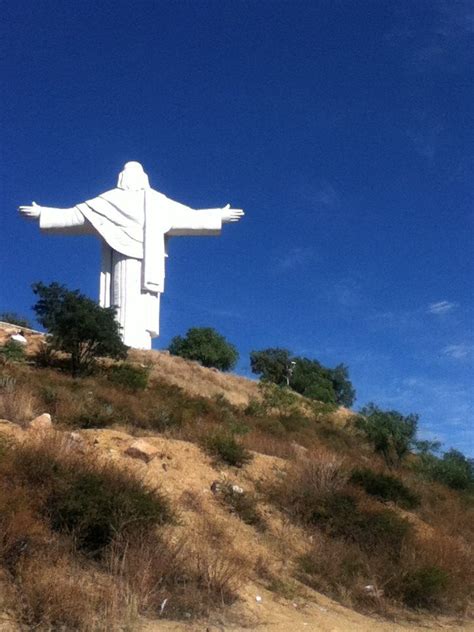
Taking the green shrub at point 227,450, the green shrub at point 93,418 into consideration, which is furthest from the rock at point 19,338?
the green shrub at point 227,450

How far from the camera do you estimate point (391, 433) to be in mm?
20062

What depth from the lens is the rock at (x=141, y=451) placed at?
29.2 ft

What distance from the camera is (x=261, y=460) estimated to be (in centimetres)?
1075

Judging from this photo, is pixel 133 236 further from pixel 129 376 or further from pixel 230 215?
pixel 129 376

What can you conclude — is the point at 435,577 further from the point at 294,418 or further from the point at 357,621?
the point at 294,418

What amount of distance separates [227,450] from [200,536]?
9.27 ft

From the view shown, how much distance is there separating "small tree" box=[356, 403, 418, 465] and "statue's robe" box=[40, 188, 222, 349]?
1210cm

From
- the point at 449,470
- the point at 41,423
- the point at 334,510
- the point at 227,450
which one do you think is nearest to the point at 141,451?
the point at 41,423

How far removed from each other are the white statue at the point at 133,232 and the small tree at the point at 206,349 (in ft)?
31.5

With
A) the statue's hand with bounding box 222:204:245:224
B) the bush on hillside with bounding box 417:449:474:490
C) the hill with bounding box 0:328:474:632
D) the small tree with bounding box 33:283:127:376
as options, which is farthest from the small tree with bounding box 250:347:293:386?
the hill with bounding box 0:328:474:632

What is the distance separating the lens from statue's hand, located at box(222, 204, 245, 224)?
3183cm

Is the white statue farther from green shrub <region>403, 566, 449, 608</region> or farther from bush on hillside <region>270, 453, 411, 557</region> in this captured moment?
green shrub <region>403, 566, 449, 608</region>

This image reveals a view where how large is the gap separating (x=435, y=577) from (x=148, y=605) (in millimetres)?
3514

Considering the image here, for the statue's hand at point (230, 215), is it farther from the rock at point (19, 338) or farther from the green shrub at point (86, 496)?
the green shrub at point (86, 496)
